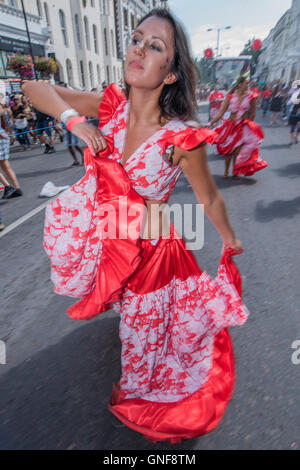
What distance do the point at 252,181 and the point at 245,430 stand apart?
523 centimetres

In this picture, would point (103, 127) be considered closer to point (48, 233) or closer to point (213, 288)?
point (48, 233)

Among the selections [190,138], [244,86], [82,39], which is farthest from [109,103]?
[82,39]

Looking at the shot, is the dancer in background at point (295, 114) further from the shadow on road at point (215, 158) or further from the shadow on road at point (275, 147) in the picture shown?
the shadow on road at point (215, 158)

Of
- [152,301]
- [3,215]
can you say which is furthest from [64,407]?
[3,215]

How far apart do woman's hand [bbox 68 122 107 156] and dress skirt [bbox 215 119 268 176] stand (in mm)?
5402

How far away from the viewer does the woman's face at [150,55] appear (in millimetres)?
1344

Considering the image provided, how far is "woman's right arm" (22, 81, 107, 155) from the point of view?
4.16ft

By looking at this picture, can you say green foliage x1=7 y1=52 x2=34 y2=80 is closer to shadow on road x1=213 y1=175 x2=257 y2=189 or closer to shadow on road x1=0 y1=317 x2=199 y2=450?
shadow on road x1=213 y1=175 x2=257 y2=189

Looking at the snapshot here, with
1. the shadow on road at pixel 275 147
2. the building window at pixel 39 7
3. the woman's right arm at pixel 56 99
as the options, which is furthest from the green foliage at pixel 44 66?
the woman's right arm at pixel 56 99

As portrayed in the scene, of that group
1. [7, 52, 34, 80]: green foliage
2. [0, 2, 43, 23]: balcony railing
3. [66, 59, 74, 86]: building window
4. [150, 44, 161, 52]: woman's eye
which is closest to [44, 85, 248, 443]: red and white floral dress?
[150, 44, 161, 52]: woman's eye

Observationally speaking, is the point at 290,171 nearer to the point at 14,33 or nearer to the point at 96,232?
the point at 96,232

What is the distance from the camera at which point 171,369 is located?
1.70m

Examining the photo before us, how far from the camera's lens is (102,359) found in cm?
216
